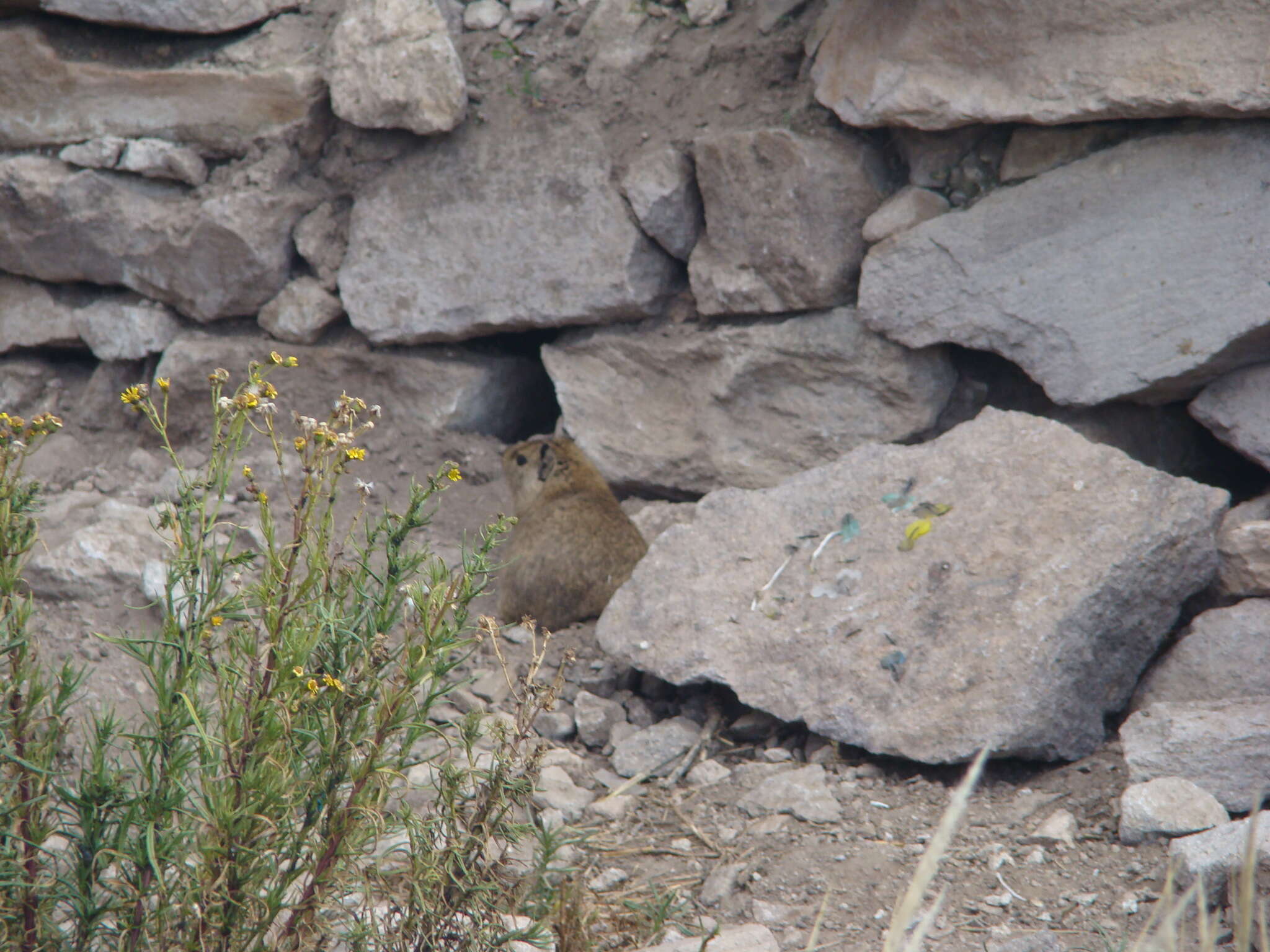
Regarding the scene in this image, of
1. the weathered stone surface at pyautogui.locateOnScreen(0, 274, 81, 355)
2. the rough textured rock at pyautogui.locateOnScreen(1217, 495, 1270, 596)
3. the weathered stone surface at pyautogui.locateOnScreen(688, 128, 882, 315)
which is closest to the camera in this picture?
the rough textured rock at pyautogui.locateOnScreen(1217, 495, 1270, 596)

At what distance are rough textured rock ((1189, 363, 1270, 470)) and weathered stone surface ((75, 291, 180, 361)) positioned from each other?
183 inches

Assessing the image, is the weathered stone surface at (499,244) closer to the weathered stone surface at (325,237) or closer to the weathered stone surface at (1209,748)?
the weathered stone surface at (325,237)

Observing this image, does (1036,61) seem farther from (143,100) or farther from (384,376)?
(143,100)

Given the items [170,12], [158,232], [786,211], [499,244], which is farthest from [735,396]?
[170,12]

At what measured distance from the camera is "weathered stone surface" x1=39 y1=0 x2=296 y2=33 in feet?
16.5

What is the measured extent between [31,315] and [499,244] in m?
2.54

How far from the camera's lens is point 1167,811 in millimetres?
2764

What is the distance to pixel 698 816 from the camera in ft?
10.8

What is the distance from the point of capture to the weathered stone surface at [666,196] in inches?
190

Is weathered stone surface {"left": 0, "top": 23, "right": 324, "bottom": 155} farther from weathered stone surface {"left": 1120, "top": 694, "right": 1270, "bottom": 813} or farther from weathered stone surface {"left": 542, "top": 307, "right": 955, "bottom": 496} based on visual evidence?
weathered stone surface {"left": 1120, "top": 694, "right": 1270, "bottom": 813}

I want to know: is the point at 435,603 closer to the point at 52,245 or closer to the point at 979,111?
the point at 979,111

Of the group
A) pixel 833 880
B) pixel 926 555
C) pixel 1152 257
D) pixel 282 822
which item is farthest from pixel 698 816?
pixel 1152 257

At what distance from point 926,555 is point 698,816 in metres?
1.15

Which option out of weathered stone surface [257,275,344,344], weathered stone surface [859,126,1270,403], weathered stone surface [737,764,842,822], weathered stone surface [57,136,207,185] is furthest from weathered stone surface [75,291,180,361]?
weathered stone surface [737,764,842,822]
